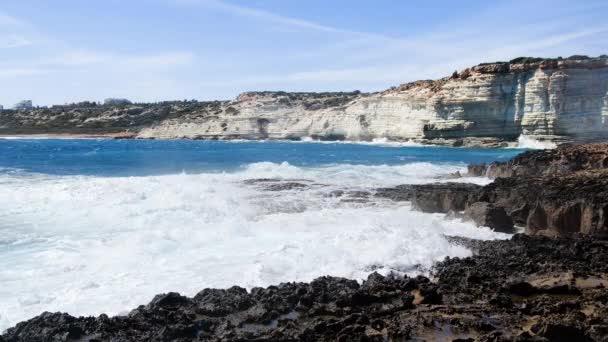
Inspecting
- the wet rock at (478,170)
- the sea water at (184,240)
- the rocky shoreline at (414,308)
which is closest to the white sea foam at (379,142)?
the wet rock at (478,170)

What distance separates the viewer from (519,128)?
61.6 m

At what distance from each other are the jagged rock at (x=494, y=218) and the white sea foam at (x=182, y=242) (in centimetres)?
42

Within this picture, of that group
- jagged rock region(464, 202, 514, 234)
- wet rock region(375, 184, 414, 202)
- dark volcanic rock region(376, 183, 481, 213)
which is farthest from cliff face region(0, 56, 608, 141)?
jagged rock region(464, 202, 514, 234)

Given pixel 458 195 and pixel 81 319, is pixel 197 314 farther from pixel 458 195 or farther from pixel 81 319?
pixel 458 195

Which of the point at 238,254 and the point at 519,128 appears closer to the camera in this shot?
the point at 238,254

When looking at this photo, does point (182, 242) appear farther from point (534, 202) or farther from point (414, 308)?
point (534, 202)

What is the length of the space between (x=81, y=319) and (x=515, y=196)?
1310 cm

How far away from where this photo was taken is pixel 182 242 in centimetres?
1452

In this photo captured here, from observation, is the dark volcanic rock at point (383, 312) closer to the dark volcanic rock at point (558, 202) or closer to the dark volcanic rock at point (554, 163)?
the dark volcanic rock at point (558, 202)

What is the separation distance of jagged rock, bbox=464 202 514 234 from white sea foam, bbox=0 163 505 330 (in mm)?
423

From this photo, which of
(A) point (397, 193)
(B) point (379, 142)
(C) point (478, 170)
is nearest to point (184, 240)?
(A) point (397, 193)

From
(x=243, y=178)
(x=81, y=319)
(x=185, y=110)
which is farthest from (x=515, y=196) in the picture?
(x=185, y=110)

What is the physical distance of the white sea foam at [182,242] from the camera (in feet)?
34.9

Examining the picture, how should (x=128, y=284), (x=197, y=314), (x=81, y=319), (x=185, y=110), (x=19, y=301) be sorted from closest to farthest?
(x=81, y=319) < (x=197, y=314) < (x=19, y=301) < (x=128, y=284) < (x=185, y=110)
